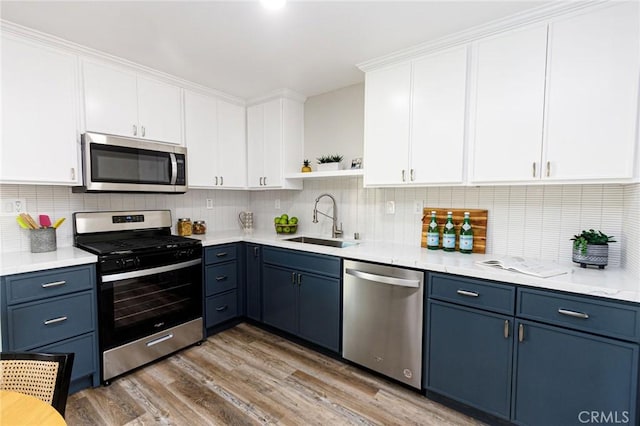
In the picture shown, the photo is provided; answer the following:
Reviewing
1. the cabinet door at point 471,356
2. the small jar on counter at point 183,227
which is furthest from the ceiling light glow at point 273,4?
the small jar on counter at point 183,227

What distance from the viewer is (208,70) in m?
2.60

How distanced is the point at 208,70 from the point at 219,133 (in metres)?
0.71

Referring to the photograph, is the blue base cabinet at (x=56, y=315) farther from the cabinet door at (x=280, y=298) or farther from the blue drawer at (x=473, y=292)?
the blue drawer at (x=473, y=292)

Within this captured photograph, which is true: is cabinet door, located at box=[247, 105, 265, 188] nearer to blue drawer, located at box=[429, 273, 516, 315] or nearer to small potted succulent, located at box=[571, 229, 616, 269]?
blue drawer, located at box=[429, 273, 516, 315]

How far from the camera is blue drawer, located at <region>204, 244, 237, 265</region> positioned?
9.13ft

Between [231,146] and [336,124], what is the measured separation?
46.2 inches

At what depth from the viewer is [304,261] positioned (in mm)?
2555

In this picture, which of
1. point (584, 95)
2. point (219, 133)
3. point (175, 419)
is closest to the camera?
point (584, 95)

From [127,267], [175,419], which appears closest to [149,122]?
[127,267]

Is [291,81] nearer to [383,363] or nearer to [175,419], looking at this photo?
[383,363]

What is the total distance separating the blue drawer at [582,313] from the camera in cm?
135

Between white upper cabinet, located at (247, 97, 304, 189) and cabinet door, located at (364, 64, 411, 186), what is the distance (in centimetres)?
101

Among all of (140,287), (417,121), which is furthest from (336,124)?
(140,287)

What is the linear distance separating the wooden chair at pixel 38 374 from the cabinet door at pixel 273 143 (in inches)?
92.4
